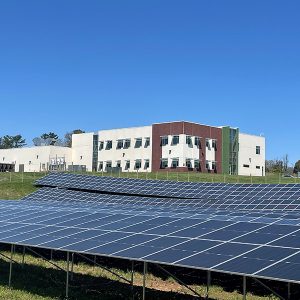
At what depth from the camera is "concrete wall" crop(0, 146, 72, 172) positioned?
11069cm

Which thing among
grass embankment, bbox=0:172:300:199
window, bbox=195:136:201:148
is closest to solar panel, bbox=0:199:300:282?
grass embankment, bbox=0:172:300:199

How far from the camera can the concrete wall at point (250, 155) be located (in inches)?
4190

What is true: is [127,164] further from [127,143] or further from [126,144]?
[127,143]

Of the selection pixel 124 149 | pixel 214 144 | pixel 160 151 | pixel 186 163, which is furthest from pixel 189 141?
pixel 124 149

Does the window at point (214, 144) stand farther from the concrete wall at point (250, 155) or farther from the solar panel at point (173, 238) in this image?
the solar panel at point (173, 238)

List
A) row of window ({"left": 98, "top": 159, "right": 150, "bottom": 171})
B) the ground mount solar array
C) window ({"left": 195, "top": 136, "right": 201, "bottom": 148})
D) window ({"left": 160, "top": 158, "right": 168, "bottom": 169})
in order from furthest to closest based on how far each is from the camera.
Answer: row of window ({"left": 98, "top": 159, "right": 150, "bottom": 171}) < window ({"left": 160, "top": 158, "right": 168, "bottom": 169}) < window ({"left": 195, "top": 136, "right": 201, "bottom": 148}) < the ground mount solar array

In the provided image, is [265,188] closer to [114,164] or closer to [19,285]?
[19,285]

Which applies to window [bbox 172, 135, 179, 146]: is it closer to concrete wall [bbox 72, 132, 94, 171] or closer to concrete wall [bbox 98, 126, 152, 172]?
concrete wall [bbox 98, 126, 152, 172]

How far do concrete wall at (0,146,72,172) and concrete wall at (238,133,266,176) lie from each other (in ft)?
126

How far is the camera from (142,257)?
16.5m

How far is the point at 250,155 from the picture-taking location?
108000mm

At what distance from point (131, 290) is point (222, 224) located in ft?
16.1

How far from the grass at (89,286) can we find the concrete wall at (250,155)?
80.7 m

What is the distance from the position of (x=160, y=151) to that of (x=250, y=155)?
21495 mm
